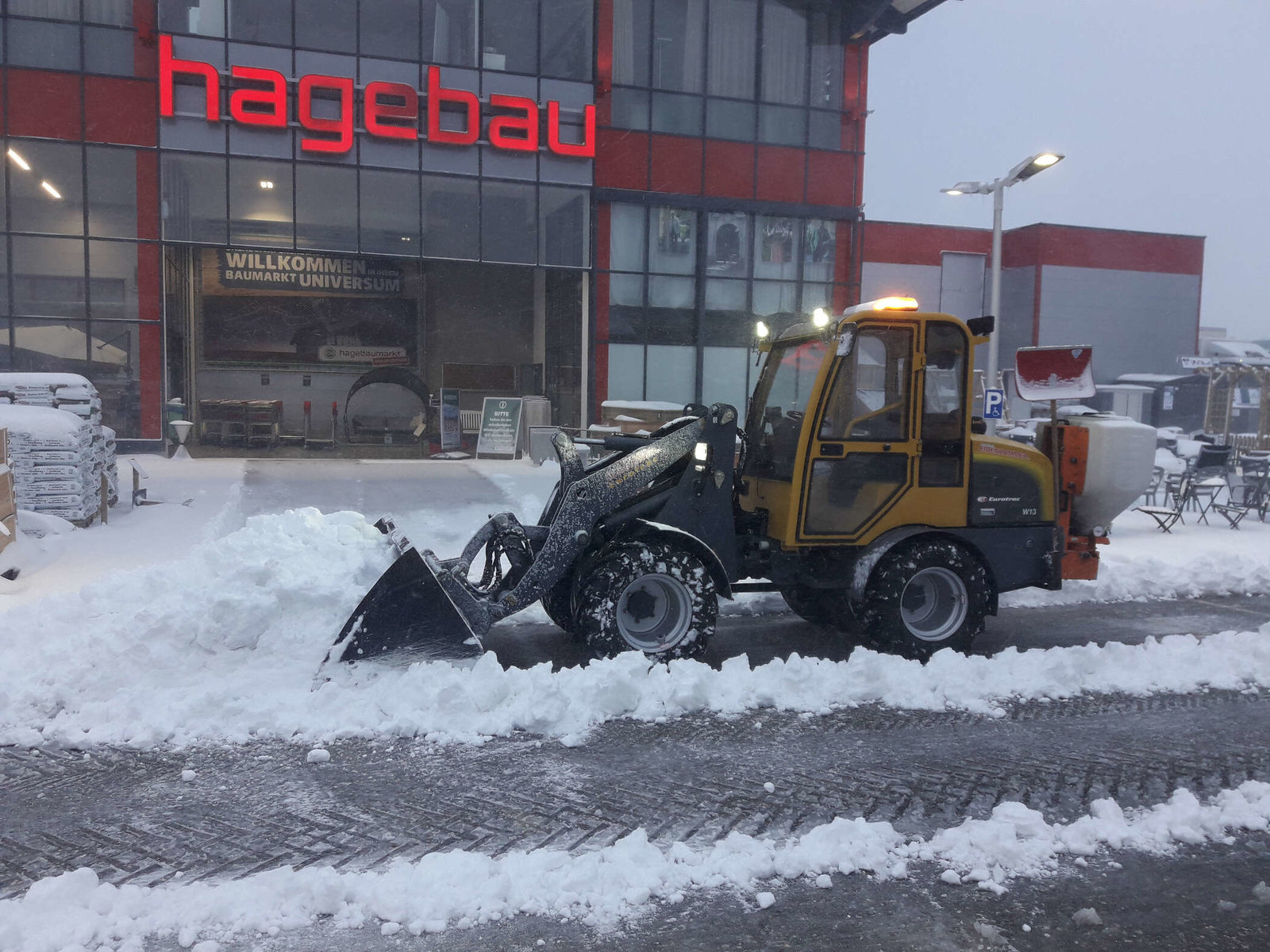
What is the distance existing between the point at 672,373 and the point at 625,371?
1183 millimetres

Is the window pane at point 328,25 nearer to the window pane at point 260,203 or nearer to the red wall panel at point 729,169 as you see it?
the window pane at point 260,203

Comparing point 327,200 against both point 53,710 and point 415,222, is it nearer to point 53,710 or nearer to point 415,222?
point 415,222

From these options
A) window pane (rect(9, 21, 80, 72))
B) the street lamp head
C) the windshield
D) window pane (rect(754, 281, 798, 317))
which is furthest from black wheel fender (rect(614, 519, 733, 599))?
window pane (rect(9, 21, 80, 72))

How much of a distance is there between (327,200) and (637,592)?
17.7 metres

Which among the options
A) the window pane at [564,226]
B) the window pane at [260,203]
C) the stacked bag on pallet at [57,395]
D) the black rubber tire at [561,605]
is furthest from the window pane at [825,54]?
the black rubber tire at [561,605]

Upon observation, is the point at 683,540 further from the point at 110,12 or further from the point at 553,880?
the point at 110,12

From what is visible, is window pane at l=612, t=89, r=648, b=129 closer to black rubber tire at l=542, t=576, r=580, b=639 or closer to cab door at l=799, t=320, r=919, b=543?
cab door at l=799, t=320, r=919, b=543

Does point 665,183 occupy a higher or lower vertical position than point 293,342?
higher

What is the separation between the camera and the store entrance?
29.4 m

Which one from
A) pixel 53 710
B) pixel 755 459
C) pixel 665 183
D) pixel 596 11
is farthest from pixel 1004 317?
pixel 53 710

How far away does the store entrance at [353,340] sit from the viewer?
1156 inches

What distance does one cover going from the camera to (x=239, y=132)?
20.7 metres

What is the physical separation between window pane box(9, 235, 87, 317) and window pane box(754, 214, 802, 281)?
15.2 meters

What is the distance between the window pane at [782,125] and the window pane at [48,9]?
1501cm
